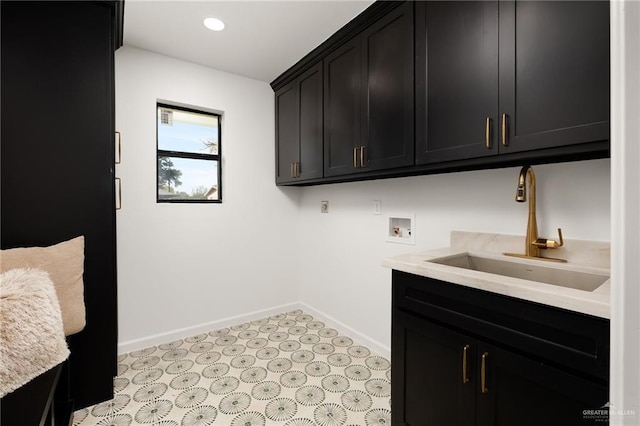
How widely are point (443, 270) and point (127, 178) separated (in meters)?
2.38

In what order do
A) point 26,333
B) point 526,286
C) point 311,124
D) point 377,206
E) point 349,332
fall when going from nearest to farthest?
1. point 26,333
2. point 526,286
3. point 377,206
4. point 311,124
5. point 349,332

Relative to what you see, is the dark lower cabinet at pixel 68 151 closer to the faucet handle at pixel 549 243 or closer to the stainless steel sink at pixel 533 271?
the stainless steel sink at pixel 533 271

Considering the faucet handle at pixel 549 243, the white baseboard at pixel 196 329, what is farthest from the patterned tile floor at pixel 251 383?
the faucet handle at pixel 549 243

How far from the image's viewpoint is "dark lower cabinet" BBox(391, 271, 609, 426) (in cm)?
87

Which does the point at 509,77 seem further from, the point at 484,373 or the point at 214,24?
the point at 214,24

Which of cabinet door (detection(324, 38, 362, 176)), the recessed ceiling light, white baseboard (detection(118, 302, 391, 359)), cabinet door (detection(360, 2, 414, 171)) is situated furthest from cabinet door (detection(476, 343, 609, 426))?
the recessed ceiling light

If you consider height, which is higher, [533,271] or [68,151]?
[68,151]

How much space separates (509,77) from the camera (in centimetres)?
123

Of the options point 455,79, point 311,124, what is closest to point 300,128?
point 311,124

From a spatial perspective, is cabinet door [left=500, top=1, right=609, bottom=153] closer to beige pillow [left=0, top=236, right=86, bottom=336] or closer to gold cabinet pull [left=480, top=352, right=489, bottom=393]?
gold cabinet pull [left=480, top=352, right=489, bottom=393]

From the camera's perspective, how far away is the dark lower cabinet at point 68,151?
149 centimetres

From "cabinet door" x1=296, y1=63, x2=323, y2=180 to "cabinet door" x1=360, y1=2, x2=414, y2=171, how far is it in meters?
0.51

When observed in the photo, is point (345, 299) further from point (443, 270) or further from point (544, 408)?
point (544, 408)

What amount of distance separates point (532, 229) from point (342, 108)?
1.39m
